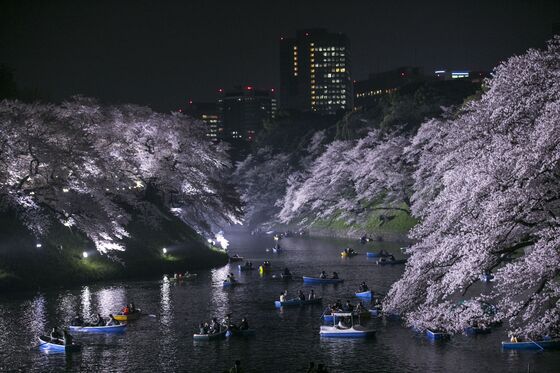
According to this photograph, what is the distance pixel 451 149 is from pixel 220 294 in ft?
79.5

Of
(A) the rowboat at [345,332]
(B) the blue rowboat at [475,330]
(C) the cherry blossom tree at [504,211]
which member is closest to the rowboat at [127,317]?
(A) the rowboat at [345,332]

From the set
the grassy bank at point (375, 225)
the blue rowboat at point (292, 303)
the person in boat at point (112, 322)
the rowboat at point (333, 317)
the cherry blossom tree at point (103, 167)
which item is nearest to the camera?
the person in boat at point (112, 322)

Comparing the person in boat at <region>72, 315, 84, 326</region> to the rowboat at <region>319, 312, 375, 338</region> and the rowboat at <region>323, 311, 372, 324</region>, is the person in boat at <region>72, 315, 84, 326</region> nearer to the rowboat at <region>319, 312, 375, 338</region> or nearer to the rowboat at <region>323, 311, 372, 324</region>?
the rowboat at <region>319, 312, 375, 338</region>

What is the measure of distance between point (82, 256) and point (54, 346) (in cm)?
2605

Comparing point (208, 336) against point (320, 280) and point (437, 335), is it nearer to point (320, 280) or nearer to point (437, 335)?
point (437, 335)

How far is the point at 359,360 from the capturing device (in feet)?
113

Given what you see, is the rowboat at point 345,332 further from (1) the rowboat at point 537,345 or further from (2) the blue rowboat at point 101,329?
(2) the blue rowboat at point 101,329

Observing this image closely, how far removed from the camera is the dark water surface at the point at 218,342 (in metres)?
33.6

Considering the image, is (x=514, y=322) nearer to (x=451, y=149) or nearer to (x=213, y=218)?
(x=451, y=149)

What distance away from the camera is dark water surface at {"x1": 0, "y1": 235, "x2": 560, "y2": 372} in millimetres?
33594

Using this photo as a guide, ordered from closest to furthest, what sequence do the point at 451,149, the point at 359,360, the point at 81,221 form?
the point at 359,360
the point at 451,149
the point at 81,221

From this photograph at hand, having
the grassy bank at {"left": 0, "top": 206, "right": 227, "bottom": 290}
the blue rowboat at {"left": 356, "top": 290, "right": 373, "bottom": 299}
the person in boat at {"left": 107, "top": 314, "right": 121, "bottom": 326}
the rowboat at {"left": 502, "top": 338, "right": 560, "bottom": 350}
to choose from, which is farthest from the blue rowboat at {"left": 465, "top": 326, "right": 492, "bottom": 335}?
the grassy bank at {"left": 0, "top": 206, "right": 227, "bottom": 290}

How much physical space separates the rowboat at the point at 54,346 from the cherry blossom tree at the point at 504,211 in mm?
16600

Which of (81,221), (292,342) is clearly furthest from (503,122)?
(81,221)
